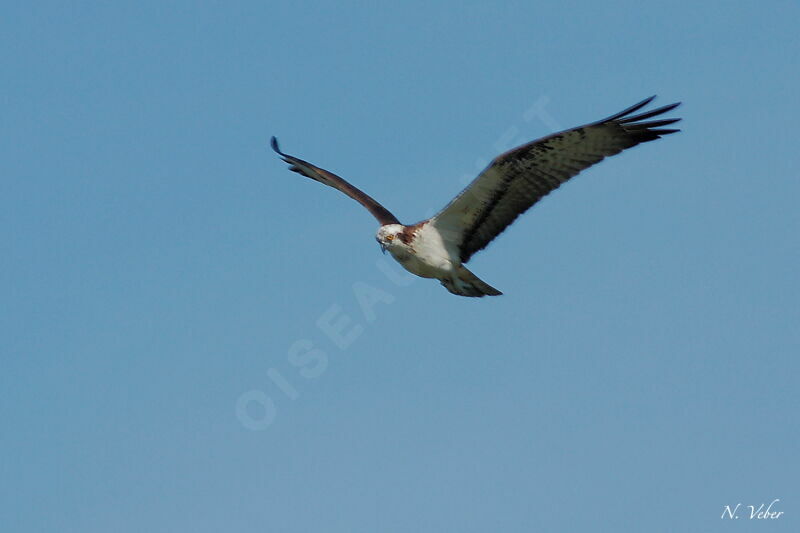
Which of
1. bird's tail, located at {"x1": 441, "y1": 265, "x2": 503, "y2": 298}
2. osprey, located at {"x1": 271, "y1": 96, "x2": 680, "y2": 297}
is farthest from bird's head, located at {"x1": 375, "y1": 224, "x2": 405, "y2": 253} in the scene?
bird's tail, located at {"x1": 441, "y1": 265, "x2": 503, "y2": 298}

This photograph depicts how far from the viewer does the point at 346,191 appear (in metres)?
15.4

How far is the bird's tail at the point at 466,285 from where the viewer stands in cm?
1348

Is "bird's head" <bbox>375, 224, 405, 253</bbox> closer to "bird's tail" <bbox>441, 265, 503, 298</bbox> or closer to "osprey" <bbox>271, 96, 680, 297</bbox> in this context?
"osprey" <bbox>271, 96, 680, 297</bbox>

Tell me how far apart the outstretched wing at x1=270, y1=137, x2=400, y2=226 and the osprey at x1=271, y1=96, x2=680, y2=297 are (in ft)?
0.74

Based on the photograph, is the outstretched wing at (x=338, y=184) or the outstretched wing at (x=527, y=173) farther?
the outstretched wing at (x=338, y=184)

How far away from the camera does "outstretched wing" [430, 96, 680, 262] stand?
488 inches

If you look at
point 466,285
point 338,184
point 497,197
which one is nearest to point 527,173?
point 497,197

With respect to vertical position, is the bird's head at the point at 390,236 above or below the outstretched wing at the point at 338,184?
below

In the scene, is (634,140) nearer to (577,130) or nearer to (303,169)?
(577,130)

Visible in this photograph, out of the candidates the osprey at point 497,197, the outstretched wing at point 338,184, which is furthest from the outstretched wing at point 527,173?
the outstretched wing at point 338,184

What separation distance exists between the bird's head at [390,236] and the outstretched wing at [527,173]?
1.40ft

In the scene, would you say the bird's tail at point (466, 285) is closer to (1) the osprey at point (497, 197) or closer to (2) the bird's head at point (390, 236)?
(1) the osprey at point (497, 197)

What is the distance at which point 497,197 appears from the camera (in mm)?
13109

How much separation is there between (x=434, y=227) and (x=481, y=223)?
511 mm
